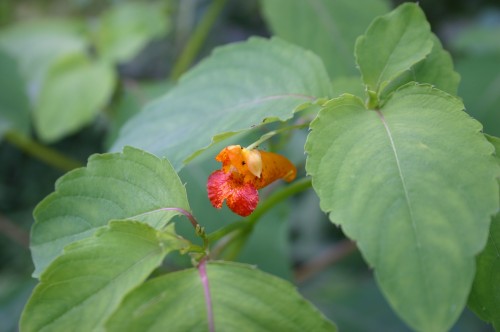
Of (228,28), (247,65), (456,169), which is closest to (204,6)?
(228,28)

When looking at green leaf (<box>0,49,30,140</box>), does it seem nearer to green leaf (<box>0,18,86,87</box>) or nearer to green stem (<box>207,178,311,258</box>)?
green leaf (<box>0,18,86,87</box>)

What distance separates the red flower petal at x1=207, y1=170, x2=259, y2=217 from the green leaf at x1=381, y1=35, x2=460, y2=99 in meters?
0.27

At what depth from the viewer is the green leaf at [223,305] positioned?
2.34 feet

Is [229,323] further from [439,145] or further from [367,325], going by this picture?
[367,325]

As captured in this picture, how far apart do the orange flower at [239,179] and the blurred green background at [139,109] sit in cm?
32

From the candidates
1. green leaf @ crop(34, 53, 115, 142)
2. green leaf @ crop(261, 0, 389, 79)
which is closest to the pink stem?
green leaf @ crop(261, 0, 389, 79)

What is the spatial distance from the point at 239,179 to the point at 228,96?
23cm

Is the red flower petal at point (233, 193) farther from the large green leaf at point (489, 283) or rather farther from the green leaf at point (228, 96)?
the large green leaf at point (489, 283)

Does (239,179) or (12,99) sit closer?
(239,179)

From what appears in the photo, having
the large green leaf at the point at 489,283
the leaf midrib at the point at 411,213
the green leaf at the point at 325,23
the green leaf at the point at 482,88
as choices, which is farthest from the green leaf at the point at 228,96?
the green leaf at the point at 482,88

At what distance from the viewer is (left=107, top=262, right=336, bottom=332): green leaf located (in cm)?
71

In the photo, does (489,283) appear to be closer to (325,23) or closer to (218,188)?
(218,188)

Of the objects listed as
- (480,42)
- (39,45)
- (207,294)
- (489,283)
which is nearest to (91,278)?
(207,294)

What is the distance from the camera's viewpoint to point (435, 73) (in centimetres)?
98
